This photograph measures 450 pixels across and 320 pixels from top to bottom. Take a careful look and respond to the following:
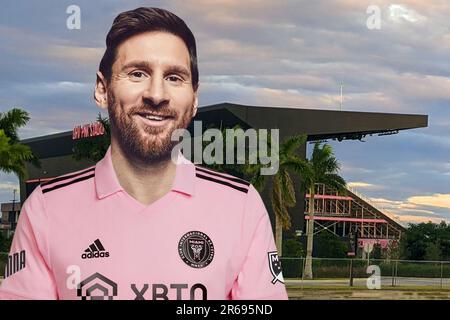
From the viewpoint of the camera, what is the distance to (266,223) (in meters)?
5.94

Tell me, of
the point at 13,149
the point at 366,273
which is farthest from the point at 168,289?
the point at 366,273

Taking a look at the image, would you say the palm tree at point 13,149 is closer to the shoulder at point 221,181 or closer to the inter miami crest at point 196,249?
the shoulder at point 221,181

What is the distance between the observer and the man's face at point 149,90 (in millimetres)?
5801

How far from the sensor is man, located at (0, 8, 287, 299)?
5.75 meters

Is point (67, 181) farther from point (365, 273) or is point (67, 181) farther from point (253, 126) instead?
point (365, 273)

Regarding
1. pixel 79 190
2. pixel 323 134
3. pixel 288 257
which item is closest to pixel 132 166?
pixel 79 190

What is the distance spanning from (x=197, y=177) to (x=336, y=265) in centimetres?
888

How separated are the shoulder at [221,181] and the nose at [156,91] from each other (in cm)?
66

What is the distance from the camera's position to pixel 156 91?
228 inches

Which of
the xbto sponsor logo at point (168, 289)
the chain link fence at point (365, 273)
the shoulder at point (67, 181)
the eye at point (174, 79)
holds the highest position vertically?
the eye at point (174, 79)

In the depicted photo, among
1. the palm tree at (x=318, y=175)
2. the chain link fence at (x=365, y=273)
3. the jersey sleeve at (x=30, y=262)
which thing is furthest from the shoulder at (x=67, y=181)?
the chain link fence at (x=365, y=273)

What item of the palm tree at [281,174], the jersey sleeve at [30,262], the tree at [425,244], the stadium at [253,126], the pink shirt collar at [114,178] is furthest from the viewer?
the tree at [425,244]

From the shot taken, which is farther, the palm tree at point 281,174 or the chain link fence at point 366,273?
the chain link fence at point 366,273
